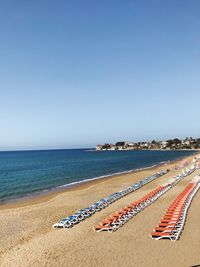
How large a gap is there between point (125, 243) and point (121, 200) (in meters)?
11.9

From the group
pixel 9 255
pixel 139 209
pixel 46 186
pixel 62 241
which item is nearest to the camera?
pixel 9 255

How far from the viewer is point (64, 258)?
1521 centimetres

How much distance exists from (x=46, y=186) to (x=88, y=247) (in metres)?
29.5

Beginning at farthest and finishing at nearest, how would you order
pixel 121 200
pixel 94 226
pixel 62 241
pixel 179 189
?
pixel 179 189 → pixel 121 200 → pixel 94 226 → pixel 62 241

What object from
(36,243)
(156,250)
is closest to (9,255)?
(36,243)

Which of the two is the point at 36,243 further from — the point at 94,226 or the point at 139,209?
the point at 139,209

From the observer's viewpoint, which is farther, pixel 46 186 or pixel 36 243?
pixel 46 186

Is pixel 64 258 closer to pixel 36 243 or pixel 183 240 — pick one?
pixel 36 243

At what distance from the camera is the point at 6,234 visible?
20219mm

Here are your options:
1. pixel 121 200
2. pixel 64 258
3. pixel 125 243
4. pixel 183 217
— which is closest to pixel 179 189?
pixel 121 200

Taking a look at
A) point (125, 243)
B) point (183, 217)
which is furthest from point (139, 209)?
point (125, 243)

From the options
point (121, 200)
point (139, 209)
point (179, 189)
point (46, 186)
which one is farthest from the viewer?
point (46, 186)

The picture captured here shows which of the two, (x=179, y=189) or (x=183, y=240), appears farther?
(x=179, y=189)

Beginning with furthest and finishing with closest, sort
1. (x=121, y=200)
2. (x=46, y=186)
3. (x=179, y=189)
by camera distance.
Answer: (x=46, y=186), (x=179, y=189), (x=121, y=200)
